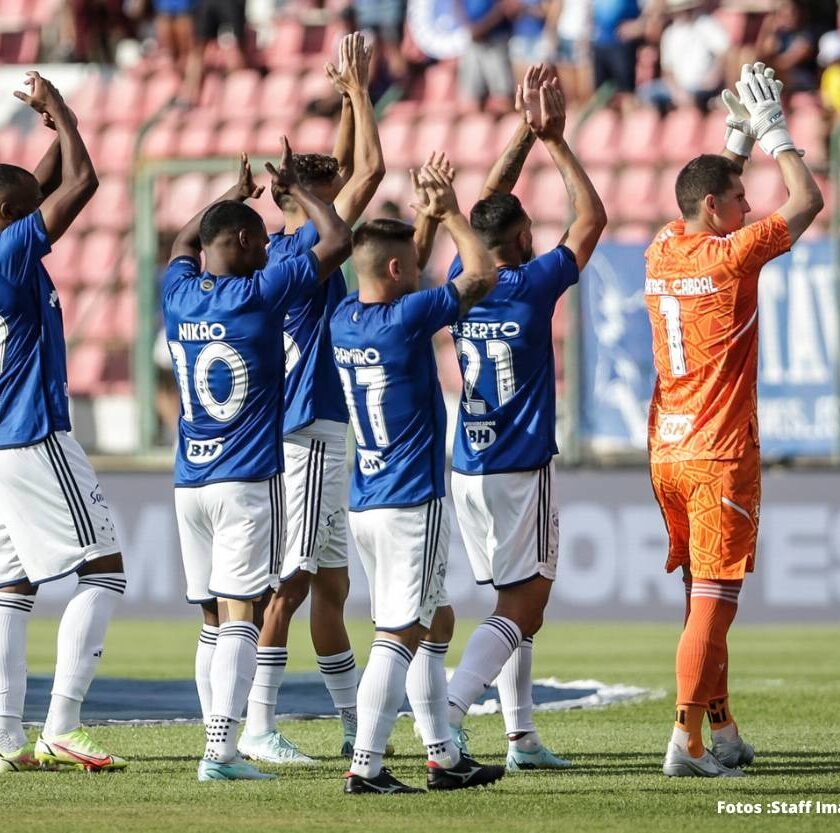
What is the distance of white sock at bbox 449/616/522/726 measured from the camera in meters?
6.82

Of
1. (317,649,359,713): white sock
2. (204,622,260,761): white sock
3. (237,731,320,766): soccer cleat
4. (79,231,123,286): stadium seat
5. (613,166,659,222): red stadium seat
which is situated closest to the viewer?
(204,622,260,761): white sock

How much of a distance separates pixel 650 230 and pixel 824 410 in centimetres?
208

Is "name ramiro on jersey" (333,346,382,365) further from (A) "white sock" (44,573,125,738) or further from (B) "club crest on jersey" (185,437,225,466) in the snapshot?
(A) "white sock" (44,573,125,738)

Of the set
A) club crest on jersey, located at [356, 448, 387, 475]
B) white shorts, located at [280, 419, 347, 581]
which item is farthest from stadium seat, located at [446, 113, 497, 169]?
club crest on jersey, located at [356, 448, 387, 475]

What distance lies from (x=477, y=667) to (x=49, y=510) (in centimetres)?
187

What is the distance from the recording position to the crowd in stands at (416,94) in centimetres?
1479

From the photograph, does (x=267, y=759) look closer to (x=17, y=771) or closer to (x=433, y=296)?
(x=17, y=771)

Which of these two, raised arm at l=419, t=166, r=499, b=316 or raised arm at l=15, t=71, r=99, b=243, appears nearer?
raised arm at l=419, t=166, r=499, b=316

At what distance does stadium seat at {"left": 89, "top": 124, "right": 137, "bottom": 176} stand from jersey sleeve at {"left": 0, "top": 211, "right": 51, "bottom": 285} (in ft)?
36.2

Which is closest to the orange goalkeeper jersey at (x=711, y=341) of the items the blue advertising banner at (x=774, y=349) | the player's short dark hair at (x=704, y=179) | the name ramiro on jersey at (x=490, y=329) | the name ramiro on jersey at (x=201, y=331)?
the player's short dark hair at (x=704, y=179)

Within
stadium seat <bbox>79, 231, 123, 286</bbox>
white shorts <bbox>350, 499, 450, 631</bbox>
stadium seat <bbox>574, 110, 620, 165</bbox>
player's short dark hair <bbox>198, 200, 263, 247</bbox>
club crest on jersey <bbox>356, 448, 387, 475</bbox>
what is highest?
stadium seat <bbox>574, 110, 620, 165</bbox>

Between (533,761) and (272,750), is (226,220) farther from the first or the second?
(533,761)

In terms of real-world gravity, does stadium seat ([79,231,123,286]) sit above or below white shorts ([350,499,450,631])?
above

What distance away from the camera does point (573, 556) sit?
1350 cm
